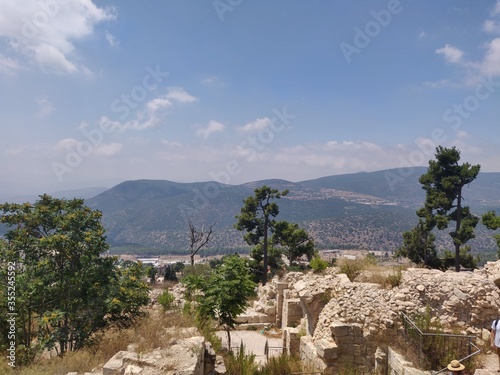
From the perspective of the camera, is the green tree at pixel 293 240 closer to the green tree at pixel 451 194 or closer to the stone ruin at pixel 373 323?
the green tree at pixel 451 194

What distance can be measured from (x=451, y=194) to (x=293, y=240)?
506 inches

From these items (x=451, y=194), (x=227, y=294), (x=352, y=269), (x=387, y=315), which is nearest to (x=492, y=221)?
(x=451, y=194)

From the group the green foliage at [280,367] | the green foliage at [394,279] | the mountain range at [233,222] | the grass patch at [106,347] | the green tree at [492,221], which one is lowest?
the mountain range at [233,222]

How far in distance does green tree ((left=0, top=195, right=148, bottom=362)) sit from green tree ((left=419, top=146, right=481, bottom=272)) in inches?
825

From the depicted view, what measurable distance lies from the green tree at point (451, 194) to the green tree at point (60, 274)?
2097cm

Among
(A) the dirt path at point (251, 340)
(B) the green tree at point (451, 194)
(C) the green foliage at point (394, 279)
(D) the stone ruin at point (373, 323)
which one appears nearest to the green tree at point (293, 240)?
(B) the green tree at point (451, 194)

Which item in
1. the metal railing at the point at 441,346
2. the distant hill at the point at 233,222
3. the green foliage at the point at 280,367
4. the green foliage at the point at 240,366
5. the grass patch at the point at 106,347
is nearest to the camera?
the grass patch at the point at 106,347

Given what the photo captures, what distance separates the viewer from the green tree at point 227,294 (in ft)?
35.9

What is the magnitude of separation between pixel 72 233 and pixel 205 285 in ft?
15.8

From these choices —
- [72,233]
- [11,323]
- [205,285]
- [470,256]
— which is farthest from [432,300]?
[470,256]

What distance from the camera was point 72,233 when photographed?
10023 millimetres

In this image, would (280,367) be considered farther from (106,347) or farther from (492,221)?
(492,221)

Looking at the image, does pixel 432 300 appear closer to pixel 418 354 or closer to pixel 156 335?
pixel 418 354

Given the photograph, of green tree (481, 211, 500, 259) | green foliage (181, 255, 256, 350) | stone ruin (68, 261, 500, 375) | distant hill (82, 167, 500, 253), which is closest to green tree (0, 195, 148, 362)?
green foliage (181, 255, 256, 350)
